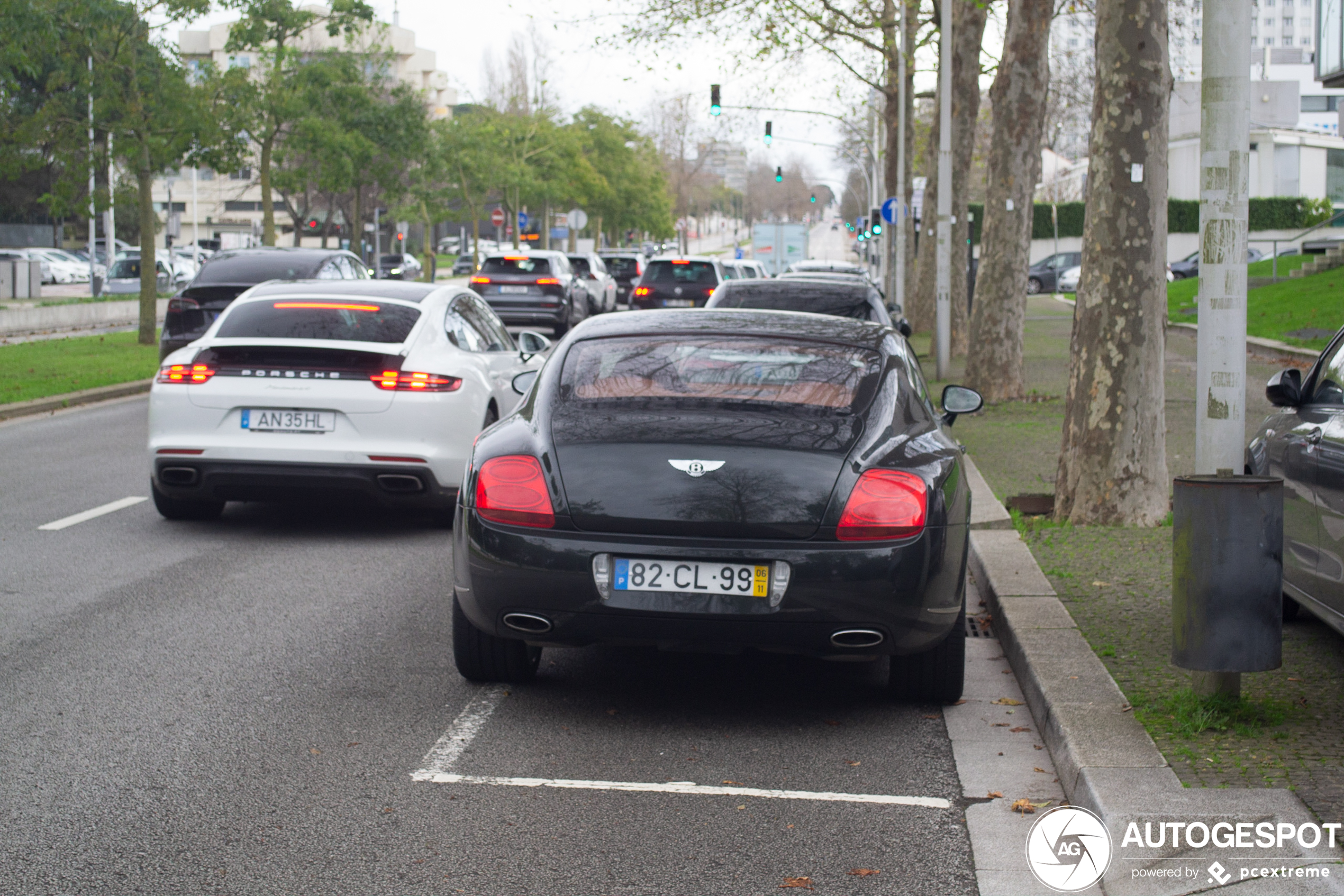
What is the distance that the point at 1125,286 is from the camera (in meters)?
8.70

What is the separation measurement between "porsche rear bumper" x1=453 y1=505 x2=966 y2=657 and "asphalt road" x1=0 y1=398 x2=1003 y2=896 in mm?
364

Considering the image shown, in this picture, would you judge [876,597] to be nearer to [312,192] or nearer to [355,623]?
[355,623]

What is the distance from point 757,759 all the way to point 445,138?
198 feet

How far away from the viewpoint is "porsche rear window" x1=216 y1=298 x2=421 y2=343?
29.9ft

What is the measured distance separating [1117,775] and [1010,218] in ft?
44.0

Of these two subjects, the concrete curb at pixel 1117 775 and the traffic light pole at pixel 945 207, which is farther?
the traffic light pole at pixel 945 207

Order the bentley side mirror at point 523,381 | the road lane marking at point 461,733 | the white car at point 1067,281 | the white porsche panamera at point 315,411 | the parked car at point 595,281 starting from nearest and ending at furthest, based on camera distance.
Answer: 1. the road lane marking at point 461,733
2. the bentley side mirror at point 523,381
3. the white porsche panamera at point 315,411
4. the parked car at point 595,281
5. the white car at point 1067,281

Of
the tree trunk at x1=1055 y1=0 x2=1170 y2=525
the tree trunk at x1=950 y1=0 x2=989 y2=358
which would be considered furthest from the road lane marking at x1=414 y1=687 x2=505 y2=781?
the tree trunk at x1=950 y1=0 x2=989 y2=358

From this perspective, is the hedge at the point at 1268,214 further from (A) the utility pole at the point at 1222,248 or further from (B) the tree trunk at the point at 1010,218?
(A) the utility pole at the point at 1222,248

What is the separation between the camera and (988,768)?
486 cm

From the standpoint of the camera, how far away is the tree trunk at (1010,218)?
16750mm

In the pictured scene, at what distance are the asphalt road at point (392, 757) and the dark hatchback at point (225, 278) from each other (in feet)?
32.0

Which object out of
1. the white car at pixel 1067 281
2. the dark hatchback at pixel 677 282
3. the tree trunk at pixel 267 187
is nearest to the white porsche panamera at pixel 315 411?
the dark hatchback at pixel 677 282

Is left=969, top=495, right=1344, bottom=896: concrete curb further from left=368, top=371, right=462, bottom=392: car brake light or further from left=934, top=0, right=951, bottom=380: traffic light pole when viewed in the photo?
left=934, top=0, right=951, bottom=380: traffic light pole
